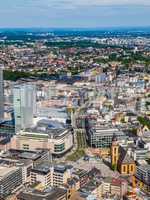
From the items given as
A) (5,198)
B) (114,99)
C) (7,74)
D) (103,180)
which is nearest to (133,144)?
(103,180)

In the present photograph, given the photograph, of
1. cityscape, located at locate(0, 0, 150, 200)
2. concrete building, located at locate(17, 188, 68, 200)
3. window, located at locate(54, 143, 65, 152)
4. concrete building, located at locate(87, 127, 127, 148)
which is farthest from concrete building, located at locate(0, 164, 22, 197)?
concrete building, located at locate(87, 127, 127, 148)

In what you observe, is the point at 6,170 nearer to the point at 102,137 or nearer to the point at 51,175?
the point at 51,175

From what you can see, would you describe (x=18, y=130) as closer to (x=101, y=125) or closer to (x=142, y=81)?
(x=101, y=125)

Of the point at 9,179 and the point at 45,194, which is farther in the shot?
the point at 9,179

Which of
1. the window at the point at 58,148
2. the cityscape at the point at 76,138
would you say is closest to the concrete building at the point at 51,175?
the cityscape at the point at 76,138

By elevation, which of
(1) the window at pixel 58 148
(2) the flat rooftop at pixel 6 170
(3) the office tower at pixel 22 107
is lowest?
(1) the window at pixel 58 148

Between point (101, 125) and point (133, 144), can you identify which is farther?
point (101, 125)

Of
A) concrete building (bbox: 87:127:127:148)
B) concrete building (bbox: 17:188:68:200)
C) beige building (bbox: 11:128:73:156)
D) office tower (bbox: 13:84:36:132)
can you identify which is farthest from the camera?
office tower (bbox: 13:84:36:132)

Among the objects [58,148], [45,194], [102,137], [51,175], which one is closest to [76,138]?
[102,137]

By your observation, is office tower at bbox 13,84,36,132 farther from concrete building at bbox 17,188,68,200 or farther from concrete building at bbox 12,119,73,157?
concrete building at bbox 17,188,68,200

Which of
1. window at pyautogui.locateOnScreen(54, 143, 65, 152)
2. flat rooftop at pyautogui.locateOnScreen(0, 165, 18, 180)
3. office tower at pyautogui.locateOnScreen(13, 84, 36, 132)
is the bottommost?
window at pyautogui.locateOnScreen(54, 143, 65, 152)

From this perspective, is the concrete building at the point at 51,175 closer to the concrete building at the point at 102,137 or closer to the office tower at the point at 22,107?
the concrete building at the point at 102,137
